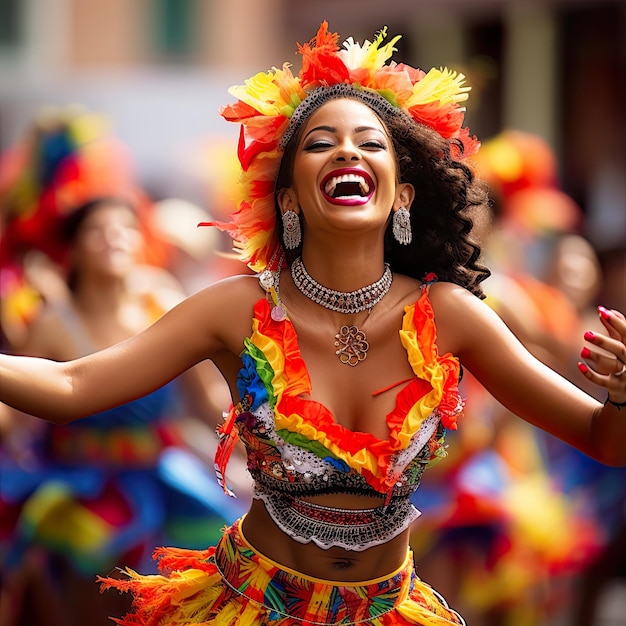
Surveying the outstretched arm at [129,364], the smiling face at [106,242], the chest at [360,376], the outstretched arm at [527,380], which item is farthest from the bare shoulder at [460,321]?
the smiling face at [106,242]

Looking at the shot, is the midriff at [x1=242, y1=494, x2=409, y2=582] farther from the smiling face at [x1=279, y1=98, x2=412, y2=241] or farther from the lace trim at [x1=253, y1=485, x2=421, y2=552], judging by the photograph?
the smiling face at [x1=279, y1=98, x2=412, y2=241]

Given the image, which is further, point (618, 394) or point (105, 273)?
point (105, 273)

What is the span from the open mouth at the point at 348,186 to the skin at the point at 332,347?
15 mm

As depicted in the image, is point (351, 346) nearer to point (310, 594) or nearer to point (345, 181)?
point (345, 181)

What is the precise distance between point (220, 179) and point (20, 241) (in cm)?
206

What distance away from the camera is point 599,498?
7820 mm

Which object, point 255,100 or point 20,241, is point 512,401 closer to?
point 255,100

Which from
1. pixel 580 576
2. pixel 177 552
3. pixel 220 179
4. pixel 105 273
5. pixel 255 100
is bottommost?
A: pixel 580 576

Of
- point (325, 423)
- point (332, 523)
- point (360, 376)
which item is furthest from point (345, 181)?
point (332, 523)

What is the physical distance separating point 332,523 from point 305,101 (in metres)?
1.02

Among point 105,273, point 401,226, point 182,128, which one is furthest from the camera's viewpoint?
point 182,128

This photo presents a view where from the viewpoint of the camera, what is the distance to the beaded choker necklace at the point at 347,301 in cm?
369

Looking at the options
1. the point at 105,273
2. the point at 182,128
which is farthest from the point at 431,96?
the point at 182,128

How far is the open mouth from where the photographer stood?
3631 mm
